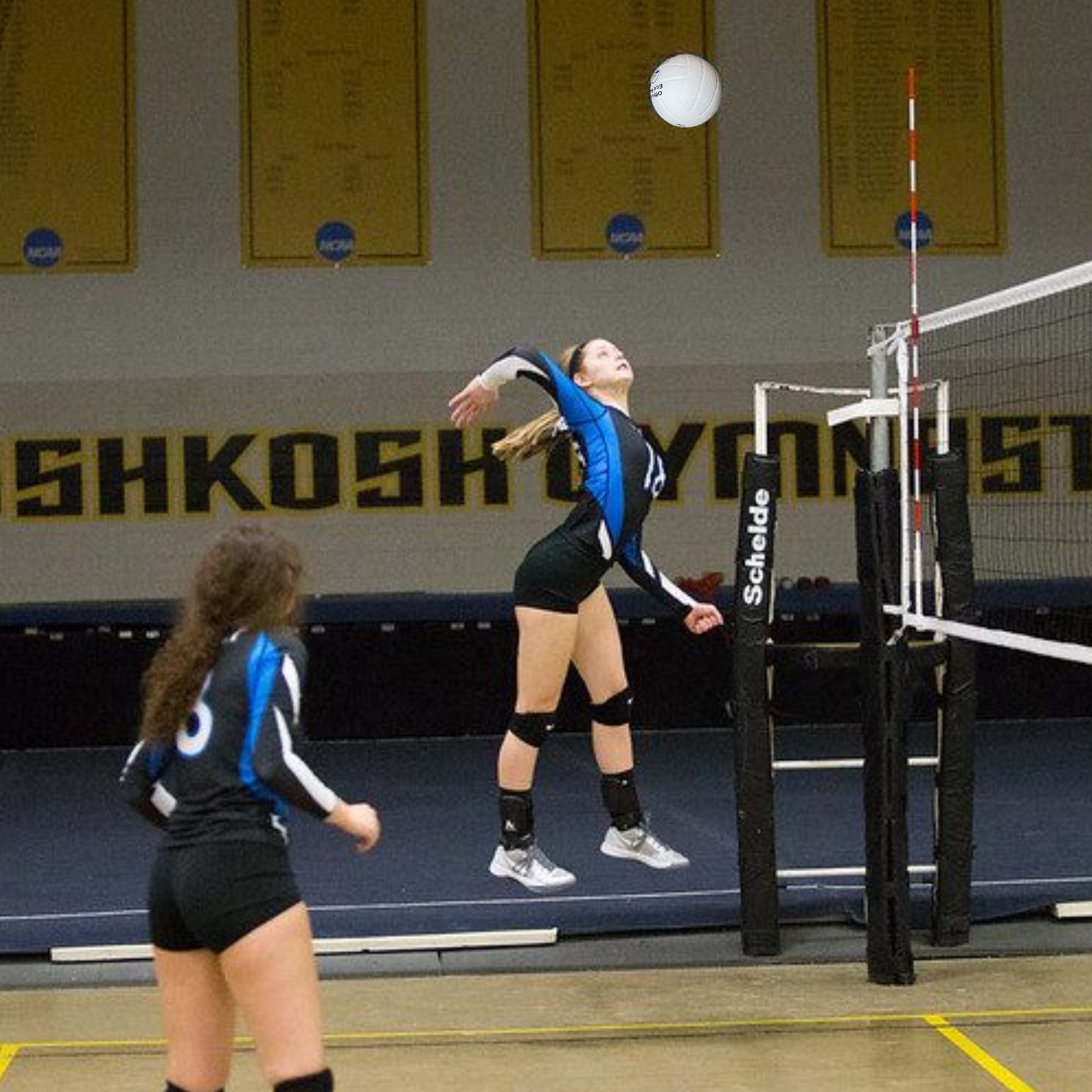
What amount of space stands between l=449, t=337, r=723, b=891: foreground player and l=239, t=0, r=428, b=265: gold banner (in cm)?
605

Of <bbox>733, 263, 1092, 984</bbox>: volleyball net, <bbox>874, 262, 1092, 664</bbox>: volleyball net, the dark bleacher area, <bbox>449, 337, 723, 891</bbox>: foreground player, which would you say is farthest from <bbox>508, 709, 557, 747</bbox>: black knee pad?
the dark bleacher area

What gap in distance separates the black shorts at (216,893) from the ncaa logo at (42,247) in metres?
9.71

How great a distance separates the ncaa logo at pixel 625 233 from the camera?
1341cm

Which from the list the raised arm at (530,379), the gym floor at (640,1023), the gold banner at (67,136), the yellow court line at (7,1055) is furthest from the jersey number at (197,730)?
the gold banner at (67,136)

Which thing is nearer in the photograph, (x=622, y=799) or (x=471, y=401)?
(x=471, y=401)

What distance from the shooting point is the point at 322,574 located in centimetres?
1345

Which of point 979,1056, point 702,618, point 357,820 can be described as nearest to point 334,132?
point 702,618

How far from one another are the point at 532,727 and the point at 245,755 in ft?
11.0

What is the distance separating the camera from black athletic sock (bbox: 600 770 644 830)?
25.0 ft

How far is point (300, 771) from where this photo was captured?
405 centimetres

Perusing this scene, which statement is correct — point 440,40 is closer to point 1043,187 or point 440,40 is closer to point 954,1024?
point 1043,187

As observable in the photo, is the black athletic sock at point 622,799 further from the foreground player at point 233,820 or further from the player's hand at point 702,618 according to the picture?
the foreground player at point 233,820

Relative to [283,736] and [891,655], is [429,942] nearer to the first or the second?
[891,655]

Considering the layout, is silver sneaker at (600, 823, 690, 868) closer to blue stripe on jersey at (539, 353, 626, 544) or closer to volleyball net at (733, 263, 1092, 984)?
volleyball net at (733, 263, 1092, 984)
